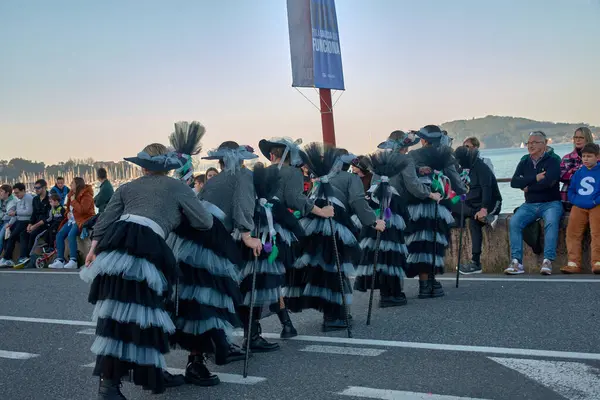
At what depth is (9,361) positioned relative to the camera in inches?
306

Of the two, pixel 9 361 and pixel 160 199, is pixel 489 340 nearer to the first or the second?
pixel 160 199

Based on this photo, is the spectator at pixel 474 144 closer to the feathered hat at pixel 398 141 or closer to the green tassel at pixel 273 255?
the feathered hat at pixel 398 141

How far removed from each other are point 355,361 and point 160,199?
89.8 inches

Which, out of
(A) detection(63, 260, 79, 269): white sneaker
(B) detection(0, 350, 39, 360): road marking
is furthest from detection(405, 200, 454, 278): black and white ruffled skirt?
(A) detection(63, 260, 79, 269): white sneaker

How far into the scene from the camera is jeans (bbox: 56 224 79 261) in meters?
16.9

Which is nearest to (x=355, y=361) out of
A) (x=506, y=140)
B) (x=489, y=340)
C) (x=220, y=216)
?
Answer: (x=489, y=340)

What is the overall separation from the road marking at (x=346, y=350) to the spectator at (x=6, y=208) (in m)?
13.3

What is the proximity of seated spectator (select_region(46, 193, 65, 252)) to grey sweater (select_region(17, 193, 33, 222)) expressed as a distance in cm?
80

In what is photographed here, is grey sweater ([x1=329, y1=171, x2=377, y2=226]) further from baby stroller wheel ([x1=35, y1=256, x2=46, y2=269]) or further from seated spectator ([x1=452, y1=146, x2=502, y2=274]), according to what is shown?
baby stroller wheel ([x1=35, y1=256, x2=46, y2=269])

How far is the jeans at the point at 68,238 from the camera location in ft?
55.6

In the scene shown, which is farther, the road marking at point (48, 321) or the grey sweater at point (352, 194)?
the road marking at point (48, 321)

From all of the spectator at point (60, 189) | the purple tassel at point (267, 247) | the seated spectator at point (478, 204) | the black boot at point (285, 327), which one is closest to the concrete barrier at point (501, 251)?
the seated spectator at point (478, 204)

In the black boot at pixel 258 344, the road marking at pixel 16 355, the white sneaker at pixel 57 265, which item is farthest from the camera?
the white sneaker at pixel 57 265

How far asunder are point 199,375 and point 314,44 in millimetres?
18889
